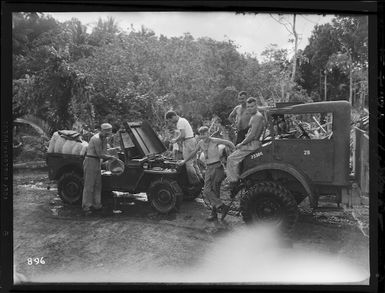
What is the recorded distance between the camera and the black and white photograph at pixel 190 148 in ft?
18.7

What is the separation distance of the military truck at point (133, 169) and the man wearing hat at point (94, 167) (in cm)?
7

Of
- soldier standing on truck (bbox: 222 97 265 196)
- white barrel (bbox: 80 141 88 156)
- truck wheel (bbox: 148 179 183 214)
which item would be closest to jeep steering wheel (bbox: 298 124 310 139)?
soldier standing on truck (bbox: 222 97 265 196)

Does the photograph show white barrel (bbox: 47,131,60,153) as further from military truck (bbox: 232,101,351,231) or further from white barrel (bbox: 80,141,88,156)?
military truck (bbox: 232,101,351,231)

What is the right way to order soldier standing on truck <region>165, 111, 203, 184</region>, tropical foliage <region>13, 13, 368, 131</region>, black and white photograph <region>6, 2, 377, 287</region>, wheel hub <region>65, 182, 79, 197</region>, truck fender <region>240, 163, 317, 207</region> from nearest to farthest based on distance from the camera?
truck fender <region>240, 163, 317, 207</region> → black and white photograph <region>6, 2, 377, 287</region> → tropical foliage <region>13, 13, 368, 131</region> → soldier standing on truck <region>165, 111, 203, 184</region> → wheel hub <region>65, 182, 79, 197</region>

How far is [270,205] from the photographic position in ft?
18.7

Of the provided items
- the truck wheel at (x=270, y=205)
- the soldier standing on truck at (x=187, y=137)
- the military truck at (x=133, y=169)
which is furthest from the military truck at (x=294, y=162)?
the military truck at (x=133, y=169)

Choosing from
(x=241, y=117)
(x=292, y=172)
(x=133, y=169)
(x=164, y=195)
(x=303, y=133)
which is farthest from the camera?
(x=133, y=169)

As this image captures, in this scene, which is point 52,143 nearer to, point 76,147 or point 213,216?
point 76,147

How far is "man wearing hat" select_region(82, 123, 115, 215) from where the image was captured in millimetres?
6023

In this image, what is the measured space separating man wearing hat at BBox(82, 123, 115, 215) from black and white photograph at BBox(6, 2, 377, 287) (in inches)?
0.7

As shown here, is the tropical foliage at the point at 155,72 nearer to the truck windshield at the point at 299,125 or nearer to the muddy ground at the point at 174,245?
the truck windshield at the point at 299,125

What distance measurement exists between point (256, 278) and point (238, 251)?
41 centimetres

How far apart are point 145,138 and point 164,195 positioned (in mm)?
812

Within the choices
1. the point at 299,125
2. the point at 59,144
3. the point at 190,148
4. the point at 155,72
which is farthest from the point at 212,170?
the point at 59,144
